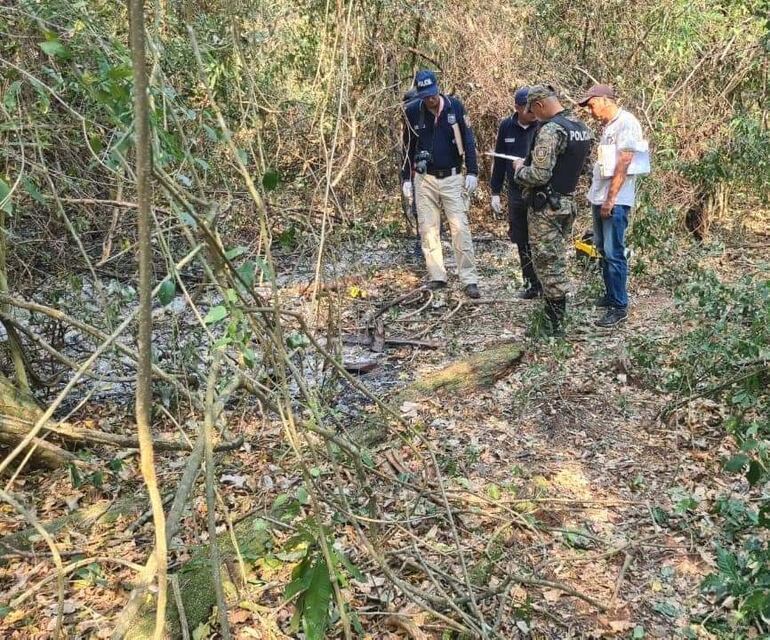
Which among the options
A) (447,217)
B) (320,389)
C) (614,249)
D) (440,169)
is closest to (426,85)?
(440,169)

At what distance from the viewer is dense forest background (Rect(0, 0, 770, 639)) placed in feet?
6.58

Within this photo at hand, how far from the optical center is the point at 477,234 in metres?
8.69

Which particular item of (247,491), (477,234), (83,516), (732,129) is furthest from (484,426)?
(732,129)

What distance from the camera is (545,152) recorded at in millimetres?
4832

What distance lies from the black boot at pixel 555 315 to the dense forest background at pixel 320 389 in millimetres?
224

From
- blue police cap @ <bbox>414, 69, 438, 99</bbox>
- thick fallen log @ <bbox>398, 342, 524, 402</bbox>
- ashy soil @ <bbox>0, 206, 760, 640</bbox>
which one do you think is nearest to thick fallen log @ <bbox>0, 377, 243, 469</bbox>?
ashy soil @ <bbox>0, 206, 760, 640</bbox>

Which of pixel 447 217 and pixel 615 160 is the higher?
pixel 615 160

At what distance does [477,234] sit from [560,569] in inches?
243

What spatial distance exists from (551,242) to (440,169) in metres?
1.50

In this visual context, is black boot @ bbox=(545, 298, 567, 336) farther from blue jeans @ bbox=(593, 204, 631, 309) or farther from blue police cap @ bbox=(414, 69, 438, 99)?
blue police cap @ bbox=(414, 69, 438, 99)

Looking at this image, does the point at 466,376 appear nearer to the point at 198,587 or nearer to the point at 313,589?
the point at 198,587

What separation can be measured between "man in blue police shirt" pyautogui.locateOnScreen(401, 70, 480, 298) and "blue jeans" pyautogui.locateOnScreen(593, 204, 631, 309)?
3.85 feet

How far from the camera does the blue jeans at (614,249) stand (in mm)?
5320

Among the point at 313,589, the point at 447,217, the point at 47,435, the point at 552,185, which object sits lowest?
the point at 47,435
